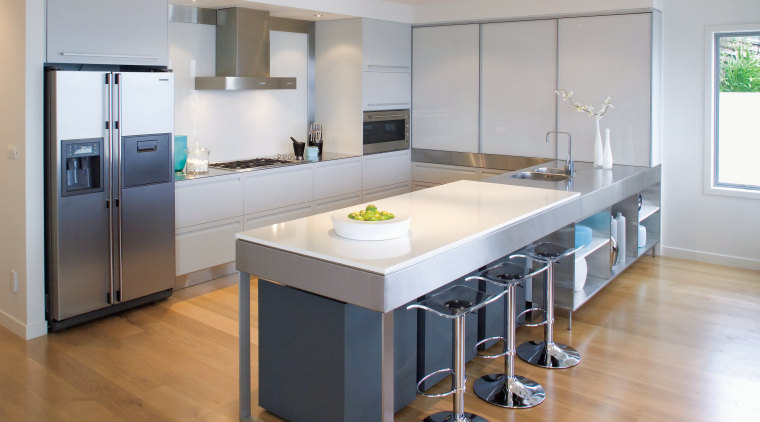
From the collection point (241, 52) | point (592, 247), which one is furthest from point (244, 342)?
point (241, 52)

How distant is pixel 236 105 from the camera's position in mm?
5980

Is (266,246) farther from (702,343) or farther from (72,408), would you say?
(702,343)

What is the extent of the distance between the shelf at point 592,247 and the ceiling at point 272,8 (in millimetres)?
2946

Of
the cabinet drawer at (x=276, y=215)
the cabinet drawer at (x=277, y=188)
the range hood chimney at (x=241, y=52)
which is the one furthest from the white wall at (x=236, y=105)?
the cabinet drawer at (x=276, y=215)

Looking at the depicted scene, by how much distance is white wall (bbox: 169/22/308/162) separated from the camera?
5473mm

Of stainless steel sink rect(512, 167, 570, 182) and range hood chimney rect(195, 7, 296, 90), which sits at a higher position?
range hood chimney rect(195, 7, 296, 90)

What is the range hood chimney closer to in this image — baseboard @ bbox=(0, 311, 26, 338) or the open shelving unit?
baseboard @ bbox=(0, 311, 26, 338)

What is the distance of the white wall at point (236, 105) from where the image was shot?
18.0 feet

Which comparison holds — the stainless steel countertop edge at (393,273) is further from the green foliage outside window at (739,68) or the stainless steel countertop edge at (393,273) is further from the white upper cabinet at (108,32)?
the green foliage outside window at (739,68)

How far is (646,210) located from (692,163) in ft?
1.96

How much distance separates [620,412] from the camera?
320cm

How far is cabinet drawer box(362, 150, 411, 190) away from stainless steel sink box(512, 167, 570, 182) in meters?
1.75

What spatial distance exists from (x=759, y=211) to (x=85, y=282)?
5.15 m

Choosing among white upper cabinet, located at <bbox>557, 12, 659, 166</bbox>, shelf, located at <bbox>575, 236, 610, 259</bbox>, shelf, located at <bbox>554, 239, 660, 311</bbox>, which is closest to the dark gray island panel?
shelf, located at <bbox>554, 239, 660, 311</bbox>
